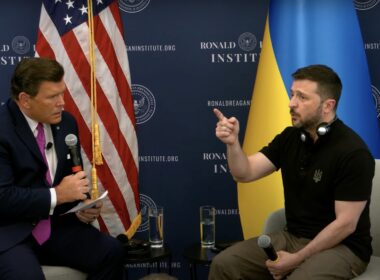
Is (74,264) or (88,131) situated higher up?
(88,131)

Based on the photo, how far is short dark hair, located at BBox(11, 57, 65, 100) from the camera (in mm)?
2803

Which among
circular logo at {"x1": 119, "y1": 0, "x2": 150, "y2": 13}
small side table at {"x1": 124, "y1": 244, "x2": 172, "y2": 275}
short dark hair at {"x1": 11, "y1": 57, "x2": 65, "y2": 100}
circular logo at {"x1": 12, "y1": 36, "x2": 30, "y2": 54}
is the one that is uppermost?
circular logo at {"x1": 119, "y1": 0, "x2": 150, "y2": 13}

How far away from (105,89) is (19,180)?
1.04 metres

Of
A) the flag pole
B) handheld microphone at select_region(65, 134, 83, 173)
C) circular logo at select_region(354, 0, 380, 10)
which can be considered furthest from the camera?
circular logo at select_region(354, 0, 380, 10)

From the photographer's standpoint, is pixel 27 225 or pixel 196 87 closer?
pixel 27 225

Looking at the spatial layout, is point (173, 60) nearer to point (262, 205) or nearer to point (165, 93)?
point (165, 93)

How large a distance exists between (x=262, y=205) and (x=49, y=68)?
1492 millimetres

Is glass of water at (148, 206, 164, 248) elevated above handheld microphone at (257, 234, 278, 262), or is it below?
below

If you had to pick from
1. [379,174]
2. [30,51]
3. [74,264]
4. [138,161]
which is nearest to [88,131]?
[138,161]

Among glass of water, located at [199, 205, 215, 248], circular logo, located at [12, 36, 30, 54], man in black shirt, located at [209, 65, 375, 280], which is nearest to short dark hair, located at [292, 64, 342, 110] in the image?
man in black shirt, located at [209, 65, 375, 280]

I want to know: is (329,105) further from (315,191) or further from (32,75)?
(32,75)

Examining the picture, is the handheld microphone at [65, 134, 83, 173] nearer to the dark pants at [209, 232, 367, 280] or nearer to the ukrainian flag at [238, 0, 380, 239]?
the dark pants at [209, 232, 367, 280]

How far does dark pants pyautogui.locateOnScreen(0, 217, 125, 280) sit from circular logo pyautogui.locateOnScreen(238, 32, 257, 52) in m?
1.70

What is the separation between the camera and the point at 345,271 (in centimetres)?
252
